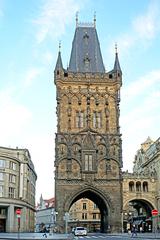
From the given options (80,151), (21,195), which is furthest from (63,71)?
(21,195)

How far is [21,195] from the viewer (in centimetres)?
7225

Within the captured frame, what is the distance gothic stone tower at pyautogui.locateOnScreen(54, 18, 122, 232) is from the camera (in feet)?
211

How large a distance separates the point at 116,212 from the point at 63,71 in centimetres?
2584

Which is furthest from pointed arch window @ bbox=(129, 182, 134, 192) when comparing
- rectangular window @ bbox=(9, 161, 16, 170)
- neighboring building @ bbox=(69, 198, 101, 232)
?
neighboring building @ bbox=(69, 198, 101, 232)

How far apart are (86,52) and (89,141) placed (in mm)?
18471

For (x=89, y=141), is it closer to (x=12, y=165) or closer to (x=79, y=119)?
(x=79, y=119)

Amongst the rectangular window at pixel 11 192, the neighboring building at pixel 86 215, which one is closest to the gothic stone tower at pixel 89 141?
the rectangular window at pixel 11 192

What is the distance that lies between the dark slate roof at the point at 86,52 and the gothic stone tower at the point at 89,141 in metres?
0.58

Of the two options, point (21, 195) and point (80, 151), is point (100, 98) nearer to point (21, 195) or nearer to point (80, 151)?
point (80, 151)

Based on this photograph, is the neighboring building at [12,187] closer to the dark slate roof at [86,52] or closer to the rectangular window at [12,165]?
the rectangular window at [12,165]

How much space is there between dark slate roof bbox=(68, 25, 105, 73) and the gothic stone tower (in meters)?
0.58

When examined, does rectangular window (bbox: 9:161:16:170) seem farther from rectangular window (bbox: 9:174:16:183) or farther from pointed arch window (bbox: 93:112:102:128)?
pointed arch window (bbox: 93:112:102:128)

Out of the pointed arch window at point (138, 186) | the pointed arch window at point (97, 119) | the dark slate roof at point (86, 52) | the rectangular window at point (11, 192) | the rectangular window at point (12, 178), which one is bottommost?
the rectangular window at point (11, 192)

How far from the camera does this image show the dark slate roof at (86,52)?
73.5m
